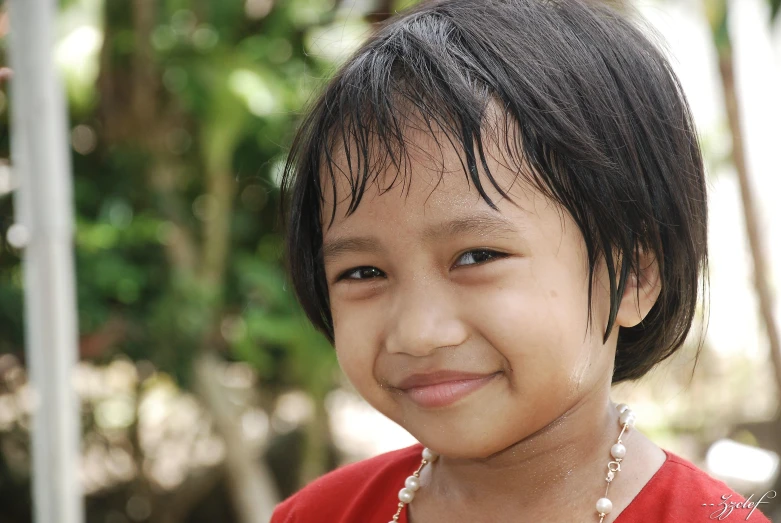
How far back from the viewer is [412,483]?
1.25 m

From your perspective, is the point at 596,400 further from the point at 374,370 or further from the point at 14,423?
the point at 14,423

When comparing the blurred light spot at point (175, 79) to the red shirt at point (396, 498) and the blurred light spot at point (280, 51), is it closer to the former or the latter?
the blurred light spot at point (280, 51)

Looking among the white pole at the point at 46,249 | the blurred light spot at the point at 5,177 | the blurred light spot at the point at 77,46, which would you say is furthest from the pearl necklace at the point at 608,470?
the blurred light spot at the point at 5,177

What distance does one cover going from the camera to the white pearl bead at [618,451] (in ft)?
3.69

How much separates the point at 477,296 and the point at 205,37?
2493 mm

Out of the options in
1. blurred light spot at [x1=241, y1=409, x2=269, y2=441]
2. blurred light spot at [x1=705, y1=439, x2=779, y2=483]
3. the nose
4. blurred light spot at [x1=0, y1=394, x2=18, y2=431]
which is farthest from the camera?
blurred light spot at [x1=241, y1=409, x2=269, y2=441]

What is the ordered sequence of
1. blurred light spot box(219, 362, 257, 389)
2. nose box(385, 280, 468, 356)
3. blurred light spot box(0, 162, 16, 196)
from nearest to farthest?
nose box(385, 280, 468, 356), blurred light spot box(0, 162, 16, 196), blurred light spot box(219, 362, 257, 389)

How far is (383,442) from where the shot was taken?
4.72m

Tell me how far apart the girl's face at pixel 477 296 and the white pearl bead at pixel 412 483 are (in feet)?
0.69

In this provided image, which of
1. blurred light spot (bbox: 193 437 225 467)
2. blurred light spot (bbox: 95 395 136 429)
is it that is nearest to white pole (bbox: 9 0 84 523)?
blurred light spot (bbox: 95 395 136 429)

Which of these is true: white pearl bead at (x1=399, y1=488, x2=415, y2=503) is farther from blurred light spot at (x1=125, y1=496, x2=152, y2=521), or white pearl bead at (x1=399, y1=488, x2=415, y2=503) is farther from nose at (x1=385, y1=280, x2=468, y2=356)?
blurred light spot at (x1=125, y1=496, x2=152, y2=521)

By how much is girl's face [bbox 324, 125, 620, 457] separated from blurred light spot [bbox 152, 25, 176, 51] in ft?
7.84

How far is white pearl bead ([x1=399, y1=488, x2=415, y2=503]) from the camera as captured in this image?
124cm

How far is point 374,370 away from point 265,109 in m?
2.02
